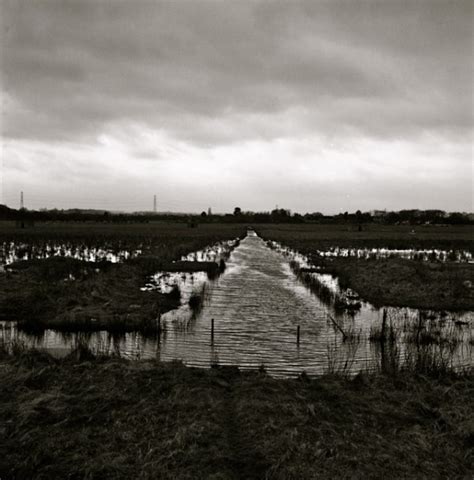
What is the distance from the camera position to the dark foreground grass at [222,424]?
6.23 metres

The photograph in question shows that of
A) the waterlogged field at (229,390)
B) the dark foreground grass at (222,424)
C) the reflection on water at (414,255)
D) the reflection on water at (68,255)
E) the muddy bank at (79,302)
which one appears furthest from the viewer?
the reflection on water at (414,255)

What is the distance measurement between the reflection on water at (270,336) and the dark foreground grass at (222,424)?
1.77 m

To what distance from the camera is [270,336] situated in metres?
14.3

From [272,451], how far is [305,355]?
19.4 ft

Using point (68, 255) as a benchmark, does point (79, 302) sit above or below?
below

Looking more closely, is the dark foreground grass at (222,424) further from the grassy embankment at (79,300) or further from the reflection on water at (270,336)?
the grassy embankment at (79,300)

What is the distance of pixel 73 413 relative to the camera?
7.80 m

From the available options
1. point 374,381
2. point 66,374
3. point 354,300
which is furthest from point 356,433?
point 354,300

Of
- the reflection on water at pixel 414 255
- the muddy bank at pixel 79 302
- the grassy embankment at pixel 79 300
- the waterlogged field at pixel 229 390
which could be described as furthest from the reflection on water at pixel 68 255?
the reflection on water at pixel 414 255

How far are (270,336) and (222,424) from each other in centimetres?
688

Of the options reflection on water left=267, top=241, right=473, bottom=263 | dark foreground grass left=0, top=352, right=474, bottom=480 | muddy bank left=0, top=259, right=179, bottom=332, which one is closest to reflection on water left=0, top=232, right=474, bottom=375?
muddy bank left=0, top=259, right=179, bottom=332

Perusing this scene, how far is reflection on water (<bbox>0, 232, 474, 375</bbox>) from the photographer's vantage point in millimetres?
12000

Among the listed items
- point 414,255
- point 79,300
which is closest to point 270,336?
point 79,300

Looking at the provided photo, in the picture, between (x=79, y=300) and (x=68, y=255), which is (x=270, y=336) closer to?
(x=79, y=300)
